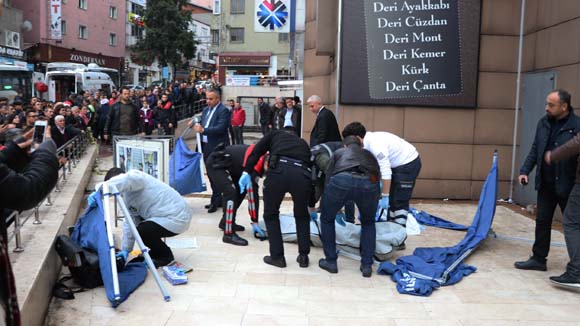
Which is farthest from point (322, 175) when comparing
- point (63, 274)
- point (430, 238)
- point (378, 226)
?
point (63, 274)

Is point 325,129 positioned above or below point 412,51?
below

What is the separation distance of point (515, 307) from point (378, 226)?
187 centimetres

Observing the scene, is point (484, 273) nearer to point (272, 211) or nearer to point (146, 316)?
point (272, 211)

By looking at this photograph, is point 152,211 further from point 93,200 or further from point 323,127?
point 323,127

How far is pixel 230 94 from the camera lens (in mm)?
27969

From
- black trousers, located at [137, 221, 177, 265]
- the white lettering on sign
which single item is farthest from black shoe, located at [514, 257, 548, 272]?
the white lettering on sign

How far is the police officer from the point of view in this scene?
5.38 meters

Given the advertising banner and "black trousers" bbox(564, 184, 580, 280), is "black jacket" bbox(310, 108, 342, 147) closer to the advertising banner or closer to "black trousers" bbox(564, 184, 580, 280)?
"black trousers" bbox(564, 184, 580, 280)

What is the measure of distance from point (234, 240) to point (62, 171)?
127 inches

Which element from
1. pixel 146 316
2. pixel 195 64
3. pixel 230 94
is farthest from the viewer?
pixel 195 64

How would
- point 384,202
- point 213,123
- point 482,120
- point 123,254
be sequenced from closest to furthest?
1. point 123,254
2. point 384,202
3. point 213,123
4. point 482,120

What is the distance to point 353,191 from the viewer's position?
5121 mm

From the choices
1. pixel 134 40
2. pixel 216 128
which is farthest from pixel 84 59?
pixel 216 128

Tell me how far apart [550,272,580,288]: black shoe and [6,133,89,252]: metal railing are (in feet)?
14.4
